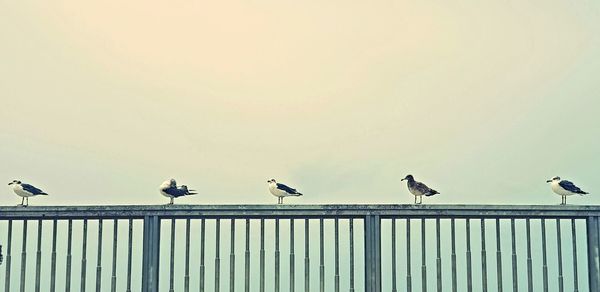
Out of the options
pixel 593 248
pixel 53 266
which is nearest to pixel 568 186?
pixel 593 248

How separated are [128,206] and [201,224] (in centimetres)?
97

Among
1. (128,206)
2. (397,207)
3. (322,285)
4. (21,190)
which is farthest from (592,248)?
(21,190)

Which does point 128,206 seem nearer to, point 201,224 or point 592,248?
point 201,224

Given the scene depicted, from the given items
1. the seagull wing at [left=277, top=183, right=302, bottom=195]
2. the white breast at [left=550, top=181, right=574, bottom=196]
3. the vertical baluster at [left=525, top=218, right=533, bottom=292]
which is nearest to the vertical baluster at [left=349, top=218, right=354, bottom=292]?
the vertical baluster at [left=525, top=218, right=533, bottom=292]

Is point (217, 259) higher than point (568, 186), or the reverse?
point (568, 186)

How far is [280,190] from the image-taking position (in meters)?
15.2

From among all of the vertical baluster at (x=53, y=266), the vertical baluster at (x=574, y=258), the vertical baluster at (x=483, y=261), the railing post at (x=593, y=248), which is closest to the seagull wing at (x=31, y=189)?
the vertical baluster at (x=53, y=266)

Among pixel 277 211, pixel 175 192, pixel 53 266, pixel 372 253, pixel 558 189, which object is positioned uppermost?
pixel 558 189

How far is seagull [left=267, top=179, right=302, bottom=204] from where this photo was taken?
1517 cm

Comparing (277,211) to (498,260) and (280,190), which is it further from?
(498,260)

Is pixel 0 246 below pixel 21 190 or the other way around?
below

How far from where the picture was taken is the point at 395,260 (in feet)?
41.1

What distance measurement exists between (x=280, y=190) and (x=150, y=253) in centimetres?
318

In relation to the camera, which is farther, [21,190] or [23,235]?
[21,190]
